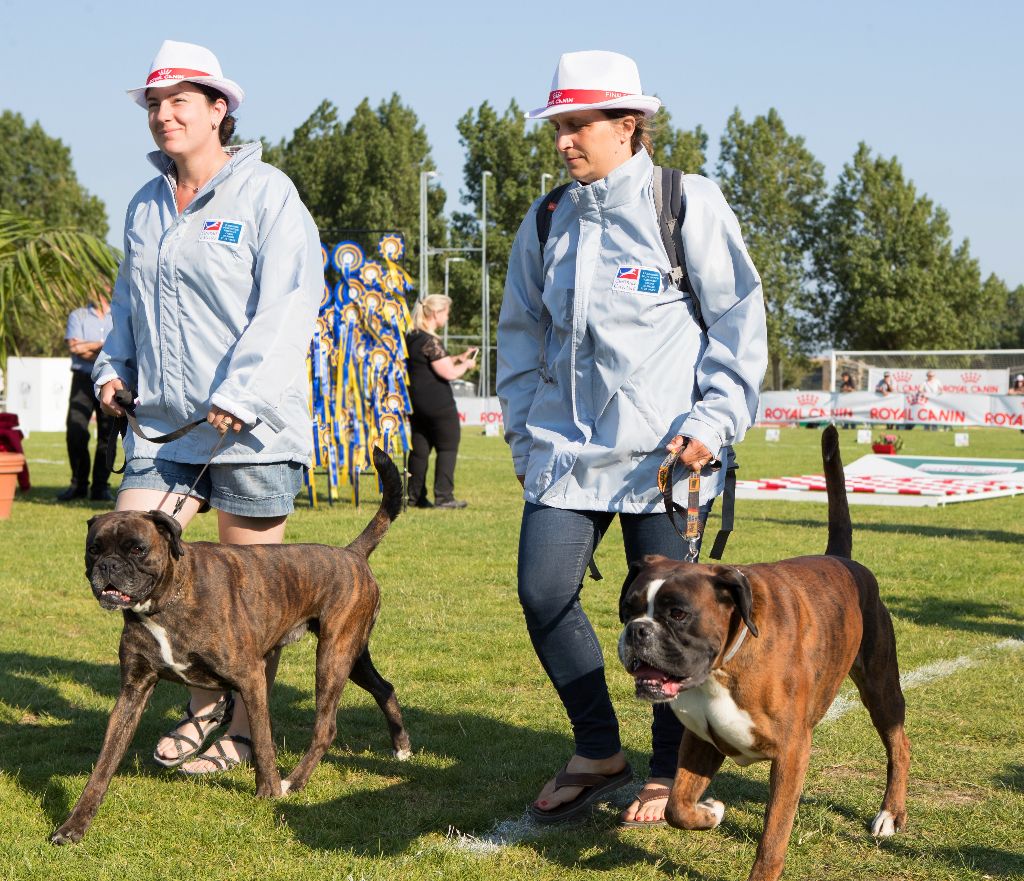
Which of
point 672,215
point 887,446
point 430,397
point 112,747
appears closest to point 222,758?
point 112,747

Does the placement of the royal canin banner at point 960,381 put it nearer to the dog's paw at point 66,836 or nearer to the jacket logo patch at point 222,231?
the jacket logo patch at point 222,231

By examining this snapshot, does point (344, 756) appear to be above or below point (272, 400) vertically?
below

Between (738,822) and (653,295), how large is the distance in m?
1.71

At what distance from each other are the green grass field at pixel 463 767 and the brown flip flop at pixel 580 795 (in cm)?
7

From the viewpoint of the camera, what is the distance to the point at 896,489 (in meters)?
14.7

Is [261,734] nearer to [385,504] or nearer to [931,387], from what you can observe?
[385,504]

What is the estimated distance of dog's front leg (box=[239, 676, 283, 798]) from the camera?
13.0 ft

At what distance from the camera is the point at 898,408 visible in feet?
121

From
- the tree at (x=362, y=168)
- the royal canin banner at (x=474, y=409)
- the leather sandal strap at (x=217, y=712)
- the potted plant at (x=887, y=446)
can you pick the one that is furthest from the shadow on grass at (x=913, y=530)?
the tree at (x=362, y=168)

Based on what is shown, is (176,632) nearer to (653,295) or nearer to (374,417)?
(653,295)

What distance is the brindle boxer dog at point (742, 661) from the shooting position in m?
3.13

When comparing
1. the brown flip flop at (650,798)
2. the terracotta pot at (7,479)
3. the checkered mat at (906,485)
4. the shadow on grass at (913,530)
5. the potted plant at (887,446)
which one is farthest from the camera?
the potted plant at (887,446)

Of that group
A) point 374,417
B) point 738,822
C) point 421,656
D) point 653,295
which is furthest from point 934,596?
point 374,417

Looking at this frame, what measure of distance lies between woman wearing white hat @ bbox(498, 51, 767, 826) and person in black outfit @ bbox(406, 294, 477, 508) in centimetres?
896
